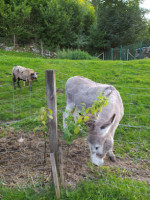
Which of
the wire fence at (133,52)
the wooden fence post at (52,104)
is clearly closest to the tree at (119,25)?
the wire fence at (133,52)

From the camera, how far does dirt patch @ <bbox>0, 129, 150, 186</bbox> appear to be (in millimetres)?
2893

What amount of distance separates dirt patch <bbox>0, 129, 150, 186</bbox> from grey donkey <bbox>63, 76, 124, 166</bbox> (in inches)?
15.8

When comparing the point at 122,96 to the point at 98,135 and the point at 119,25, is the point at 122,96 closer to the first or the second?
the point at 98,135

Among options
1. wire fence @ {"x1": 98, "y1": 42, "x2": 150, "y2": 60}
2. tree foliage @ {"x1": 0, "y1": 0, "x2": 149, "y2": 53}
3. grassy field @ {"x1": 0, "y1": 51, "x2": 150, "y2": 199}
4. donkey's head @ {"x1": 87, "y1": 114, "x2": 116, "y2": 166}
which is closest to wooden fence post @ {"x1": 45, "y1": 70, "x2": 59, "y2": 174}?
grassy field @ {"x1": 0, "y1": 51, "x2": 150, "y2": 199}

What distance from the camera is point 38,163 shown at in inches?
128

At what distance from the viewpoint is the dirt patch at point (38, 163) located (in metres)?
2.89

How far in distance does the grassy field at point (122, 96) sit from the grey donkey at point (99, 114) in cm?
30

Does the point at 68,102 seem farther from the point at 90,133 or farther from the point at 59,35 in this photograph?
the point at 59,35

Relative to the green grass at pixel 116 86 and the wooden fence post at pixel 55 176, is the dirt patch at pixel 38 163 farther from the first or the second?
the green grass at pixel 116 86

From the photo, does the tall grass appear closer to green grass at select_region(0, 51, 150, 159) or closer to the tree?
green grass at select_region(0, 51, 150, 159)

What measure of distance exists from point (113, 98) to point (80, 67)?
656 centimetres

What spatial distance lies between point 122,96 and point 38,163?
13.3ft

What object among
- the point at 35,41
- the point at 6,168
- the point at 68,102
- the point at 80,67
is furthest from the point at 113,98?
the point at 35,41

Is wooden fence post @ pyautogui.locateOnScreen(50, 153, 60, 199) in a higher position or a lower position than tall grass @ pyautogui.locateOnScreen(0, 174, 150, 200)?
higher
